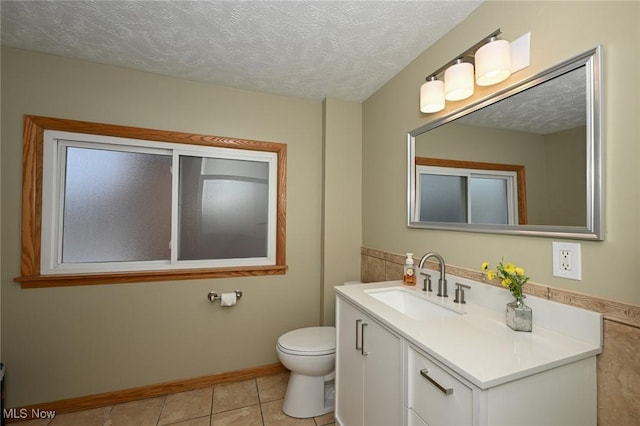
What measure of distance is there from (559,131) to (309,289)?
1.94 metres

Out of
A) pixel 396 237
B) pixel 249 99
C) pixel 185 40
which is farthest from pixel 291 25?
pixel 396 237

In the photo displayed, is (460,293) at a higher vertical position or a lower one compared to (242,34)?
lower

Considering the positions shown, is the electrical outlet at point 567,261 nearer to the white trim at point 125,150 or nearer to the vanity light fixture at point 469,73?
the vanity light fixture at point 469,73

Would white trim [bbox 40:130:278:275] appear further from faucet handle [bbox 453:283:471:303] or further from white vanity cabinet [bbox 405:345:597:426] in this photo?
white vanity cabinet [bbox 405:345:597:426]

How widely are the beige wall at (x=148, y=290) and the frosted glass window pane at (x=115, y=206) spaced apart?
0.75ft

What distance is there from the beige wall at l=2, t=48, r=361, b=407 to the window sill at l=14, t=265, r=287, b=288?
0.15 ft

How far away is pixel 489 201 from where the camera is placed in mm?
1270

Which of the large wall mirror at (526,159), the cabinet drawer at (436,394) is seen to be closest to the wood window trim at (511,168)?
the large wall mirror at (526,159)

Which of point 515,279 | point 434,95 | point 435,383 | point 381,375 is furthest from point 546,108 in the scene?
point 381,375

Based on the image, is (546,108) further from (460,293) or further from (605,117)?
(460,293)

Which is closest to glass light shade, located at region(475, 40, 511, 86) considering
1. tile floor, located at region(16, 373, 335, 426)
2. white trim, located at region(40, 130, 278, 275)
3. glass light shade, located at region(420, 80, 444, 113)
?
glass light shade, located at region(420, 80, 444, 113)

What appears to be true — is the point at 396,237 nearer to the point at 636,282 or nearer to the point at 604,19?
the point at 636,282

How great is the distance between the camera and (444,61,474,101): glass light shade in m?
1.28

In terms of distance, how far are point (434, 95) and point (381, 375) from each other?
1410 millimetres
